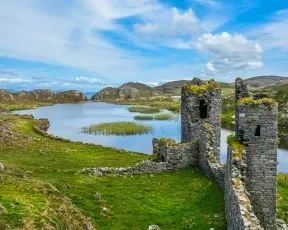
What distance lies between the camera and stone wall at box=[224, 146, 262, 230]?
1372 cm

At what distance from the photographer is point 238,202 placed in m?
15.5

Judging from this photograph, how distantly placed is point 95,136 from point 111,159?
142 feet

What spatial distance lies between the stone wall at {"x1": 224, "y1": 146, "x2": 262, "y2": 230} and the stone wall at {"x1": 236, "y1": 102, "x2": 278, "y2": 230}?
0.98m

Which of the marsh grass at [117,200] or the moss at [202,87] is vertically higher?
the moss at [202,87]

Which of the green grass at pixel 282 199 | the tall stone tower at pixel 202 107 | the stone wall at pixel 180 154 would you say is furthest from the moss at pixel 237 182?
the tall stone tower at pixel 202 107

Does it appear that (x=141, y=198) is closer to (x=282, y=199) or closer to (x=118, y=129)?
(x=282, y=199)

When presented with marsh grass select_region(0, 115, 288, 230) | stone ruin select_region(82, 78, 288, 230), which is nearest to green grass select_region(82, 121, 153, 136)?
marsh grass select_region(0, 115, 288, 230)

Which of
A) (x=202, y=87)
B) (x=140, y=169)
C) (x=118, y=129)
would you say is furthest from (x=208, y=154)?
(x=118, y=129)

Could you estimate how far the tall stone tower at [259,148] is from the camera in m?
19.0

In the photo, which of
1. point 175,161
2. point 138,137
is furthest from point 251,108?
point 138,137

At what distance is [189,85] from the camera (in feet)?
111

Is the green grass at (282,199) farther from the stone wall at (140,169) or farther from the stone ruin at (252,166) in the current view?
the stone wall at (140,169)

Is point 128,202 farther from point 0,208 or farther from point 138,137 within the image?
point 138,137

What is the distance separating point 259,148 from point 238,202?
487 cm
